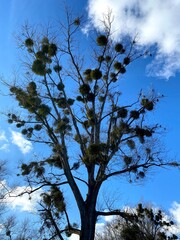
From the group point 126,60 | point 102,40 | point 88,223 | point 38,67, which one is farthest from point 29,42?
point 88,223

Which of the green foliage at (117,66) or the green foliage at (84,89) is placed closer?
the green foliage at (84,89)

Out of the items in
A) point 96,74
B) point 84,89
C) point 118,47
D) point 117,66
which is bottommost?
point 84,89

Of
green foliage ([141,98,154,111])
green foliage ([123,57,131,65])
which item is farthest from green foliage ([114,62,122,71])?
green foliage ([141,98,154,111])

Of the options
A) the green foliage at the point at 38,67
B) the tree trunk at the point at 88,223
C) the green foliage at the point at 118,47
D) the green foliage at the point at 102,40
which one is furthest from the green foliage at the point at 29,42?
the tree trunk at the point at 88,223

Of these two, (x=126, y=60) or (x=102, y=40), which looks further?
(x=126, y=60)

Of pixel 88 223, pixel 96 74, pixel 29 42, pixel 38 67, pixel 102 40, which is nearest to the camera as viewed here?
pixel 88 223

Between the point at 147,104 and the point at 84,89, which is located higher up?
the point at 84,89

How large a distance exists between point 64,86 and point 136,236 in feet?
22.7

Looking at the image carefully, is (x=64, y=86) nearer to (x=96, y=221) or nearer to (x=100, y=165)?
(x=100, y=165)

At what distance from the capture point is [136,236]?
13.7 meters

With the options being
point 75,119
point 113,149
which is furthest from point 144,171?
point 75,119

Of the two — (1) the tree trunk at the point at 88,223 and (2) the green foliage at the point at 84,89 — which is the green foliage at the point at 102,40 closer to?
(2) the green foliage at the point at 84,89

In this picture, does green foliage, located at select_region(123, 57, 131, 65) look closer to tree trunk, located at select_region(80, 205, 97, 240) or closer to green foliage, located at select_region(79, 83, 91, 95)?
green foliage, located at select_region(79, 83, 91, 95)

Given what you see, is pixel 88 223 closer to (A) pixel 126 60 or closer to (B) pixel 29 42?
(A) pixel 126 60
